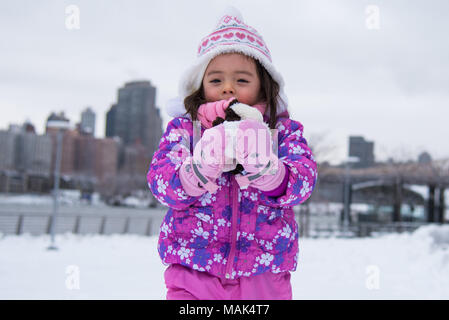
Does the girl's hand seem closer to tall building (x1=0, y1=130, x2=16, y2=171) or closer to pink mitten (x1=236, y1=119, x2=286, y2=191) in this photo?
pink mitten (x1=236, y1=119, x2=286, y2=191)

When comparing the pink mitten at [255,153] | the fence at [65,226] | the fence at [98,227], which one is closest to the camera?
the pink mitten at [255,153]

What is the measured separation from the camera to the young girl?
1337 millimetres

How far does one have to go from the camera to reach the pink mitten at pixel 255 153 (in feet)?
4.01

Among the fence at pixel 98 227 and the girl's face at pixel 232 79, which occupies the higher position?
the girl's face at pixel 232 79

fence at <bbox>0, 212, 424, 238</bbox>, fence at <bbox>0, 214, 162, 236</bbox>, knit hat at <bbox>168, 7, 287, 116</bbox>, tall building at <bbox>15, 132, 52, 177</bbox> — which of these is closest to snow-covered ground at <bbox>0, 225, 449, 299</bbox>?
fence at <bbox>0, 214, 162, 236</bbox>

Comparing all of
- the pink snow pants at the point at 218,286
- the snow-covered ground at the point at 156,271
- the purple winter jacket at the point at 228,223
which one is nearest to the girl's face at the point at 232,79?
the purple winter jacket at the point at 228,223

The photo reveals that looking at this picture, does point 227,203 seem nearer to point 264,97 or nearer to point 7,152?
point 264,97

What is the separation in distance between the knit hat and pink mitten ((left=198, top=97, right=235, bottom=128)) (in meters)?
0.22

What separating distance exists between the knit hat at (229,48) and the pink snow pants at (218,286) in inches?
24.8

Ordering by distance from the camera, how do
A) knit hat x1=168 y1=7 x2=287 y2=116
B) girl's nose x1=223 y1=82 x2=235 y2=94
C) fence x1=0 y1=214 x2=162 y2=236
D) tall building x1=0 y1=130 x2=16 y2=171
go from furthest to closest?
tall building x1=0 y1=130 x2=16 y2=171
fence x1=0 y1=214 x2=162 y2=236
knit hat x1=168 y1=7 x2=287 y2=116
girl's nose x1=223 y1=82 x2=235 y2=94

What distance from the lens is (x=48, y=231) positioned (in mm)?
13875

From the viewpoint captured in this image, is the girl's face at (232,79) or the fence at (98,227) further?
the fence at (98,227)

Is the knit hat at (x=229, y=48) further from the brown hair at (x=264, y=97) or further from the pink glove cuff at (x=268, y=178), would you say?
the pink glove cuff at (x=268, y=178)
